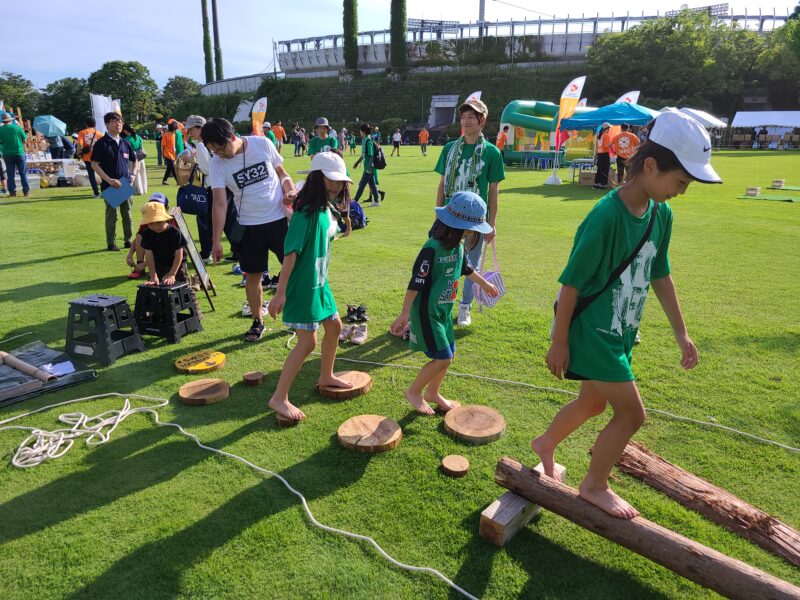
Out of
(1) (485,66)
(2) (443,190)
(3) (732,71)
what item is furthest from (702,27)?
(2) (443,190)

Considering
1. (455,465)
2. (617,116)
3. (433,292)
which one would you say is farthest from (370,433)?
(617,116)

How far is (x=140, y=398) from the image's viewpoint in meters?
4.08

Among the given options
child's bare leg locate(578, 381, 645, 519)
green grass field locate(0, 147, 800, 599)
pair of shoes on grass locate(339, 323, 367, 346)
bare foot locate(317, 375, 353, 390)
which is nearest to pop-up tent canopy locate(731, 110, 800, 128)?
green grass field locate(0, 147, 800, 599)

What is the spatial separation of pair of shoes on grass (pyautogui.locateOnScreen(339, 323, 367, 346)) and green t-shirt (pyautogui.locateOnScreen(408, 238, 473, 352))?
5.29 ft

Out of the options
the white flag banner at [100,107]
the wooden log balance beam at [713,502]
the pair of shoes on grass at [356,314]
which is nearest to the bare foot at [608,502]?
the wooden log balance beam at [713,502]

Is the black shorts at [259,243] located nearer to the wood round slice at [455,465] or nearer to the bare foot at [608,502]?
the wood round slice at [455,465]

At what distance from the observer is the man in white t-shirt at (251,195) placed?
15.4 feet

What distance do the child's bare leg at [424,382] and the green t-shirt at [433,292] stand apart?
15 centimetres

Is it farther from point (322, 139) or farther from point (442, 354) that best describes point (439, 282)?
point (322, 139)

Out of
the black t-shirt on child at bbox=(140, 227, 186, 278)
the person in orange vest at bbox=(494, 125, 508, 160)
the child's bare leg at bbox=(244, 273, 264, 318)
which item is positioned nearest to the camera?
the child's bare leg at bbox=(244, 273, 264, 318)

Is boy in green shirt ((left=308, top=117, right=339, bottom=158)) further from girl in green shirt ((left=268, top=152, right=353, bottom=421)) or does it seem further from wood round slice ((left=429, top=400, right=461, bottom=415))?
wood round slice ((left=429, top=400, right=461, bottom=415))

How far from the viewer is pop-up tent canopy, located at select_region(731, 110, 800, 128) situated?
3903 centimetres

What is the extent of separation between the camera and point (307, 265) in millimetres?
3564

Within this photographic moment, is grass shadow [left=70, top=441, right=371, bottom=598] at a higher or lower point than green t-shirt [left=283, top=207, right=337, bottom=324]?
lower
